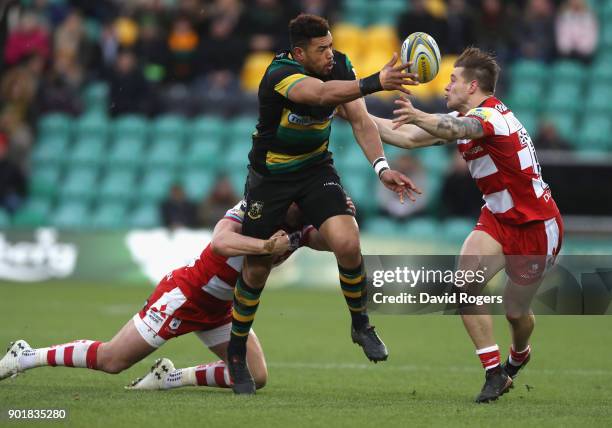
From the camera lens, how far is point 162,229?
17.0 metres

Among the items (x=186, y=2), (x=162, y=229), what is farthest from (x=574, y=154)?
(x=186, y=2)

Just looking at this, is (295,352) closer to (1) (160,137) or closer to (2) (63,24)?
(1) (160,137)

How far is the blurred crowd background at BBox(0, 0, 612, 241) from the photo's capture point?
1831 centimetres

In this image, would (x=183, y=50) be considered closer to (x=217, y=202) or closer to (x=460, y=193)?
(x=217, y=202)

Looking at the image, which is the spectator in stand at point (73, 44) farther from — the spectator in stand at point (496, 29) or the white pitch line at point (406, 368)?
the white pitch line at point (406, 368)

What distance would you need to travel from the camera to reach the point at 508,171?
799 cm

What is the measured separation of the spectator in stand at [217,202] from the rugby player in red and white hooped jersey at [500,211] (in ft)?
30.9

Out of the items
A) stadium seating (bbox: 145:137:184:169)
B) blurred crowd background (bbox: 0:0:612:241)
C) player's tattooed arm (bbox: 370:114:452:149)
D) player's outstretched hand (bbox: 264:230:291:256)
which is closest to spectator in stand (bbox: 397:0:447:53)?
blurred crowd background (bbox: 0:0:612:241)

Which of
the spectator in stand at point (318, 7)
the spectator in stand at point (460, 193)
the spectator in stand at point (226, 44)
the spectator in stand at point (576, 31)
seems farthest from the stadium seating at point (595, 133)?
the spectator in stand at point (226, 44)

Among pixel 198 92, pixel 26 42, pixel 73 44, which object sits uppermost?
pixel 26 42

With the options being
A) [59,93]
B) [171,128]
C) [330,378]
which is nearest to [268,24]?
[171,128]

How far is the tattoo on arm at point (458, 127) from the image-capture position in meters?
7.37

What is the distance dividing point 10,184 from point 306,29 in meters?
12.1

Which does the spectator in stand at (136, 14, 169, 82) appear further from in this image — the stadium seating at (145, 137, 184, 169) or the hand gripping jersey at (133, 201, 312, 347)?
the hand gripping jersey at (133, 201, 312, 347)
